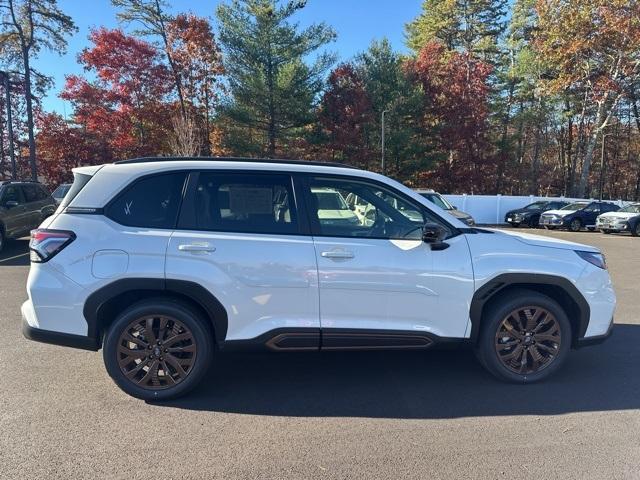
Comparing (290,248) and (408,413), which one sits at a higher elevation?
(290,248)

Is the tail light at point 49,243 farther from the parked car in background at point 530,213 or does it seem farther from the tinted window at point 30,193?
the parked car in background at point 530,213

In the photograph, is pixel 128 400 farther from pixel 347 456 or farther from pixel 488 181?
pixel 488 181

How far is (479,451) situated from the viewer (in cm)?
325

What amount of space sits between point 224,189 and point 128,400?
1842 mm

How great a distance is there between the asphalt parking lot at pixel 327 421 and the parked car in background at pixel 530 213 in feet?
77.3

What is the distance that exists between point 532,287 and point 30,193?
501 inches

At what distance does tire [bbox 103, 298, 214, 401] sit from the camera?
386cm

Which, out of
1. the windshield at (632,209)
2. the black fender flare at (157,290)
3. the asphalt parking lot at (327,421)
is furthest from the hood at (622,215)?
the black fender flare at (157,290)

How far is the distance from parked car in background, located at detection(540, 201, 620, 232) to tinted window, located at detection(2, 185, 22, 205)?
22603 mm

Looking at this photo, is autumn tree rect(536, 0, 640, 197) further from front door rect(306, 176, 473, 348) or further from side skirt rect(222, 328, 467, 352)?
side skirt rect(222, 328, 467, 352)

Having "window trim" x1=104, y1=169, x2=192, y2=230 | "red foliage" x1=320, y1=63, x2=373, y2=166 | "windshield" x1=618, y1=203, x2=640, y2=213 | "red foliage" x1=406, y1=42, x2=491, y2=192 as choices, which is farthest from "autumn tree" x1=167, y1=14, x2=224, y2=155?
"window trim" x1=104, y1=169, x2=192, y2=230

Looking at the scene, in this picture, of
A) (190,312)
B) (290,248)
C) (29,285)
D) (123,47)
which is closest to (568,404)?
(290,248)

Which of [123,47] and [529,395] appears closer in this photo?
[529,395]

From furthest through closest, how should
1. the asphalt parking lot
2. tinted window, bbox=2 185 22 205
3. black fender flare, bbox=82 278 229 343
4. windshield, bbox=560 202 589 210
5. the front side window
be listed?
windshield, bbox=560 202 589 210
tinted window, bbox=2 185 22 205
the front side window
black fender flare, bbox=82 278 229 343
the asphalt parking lot
